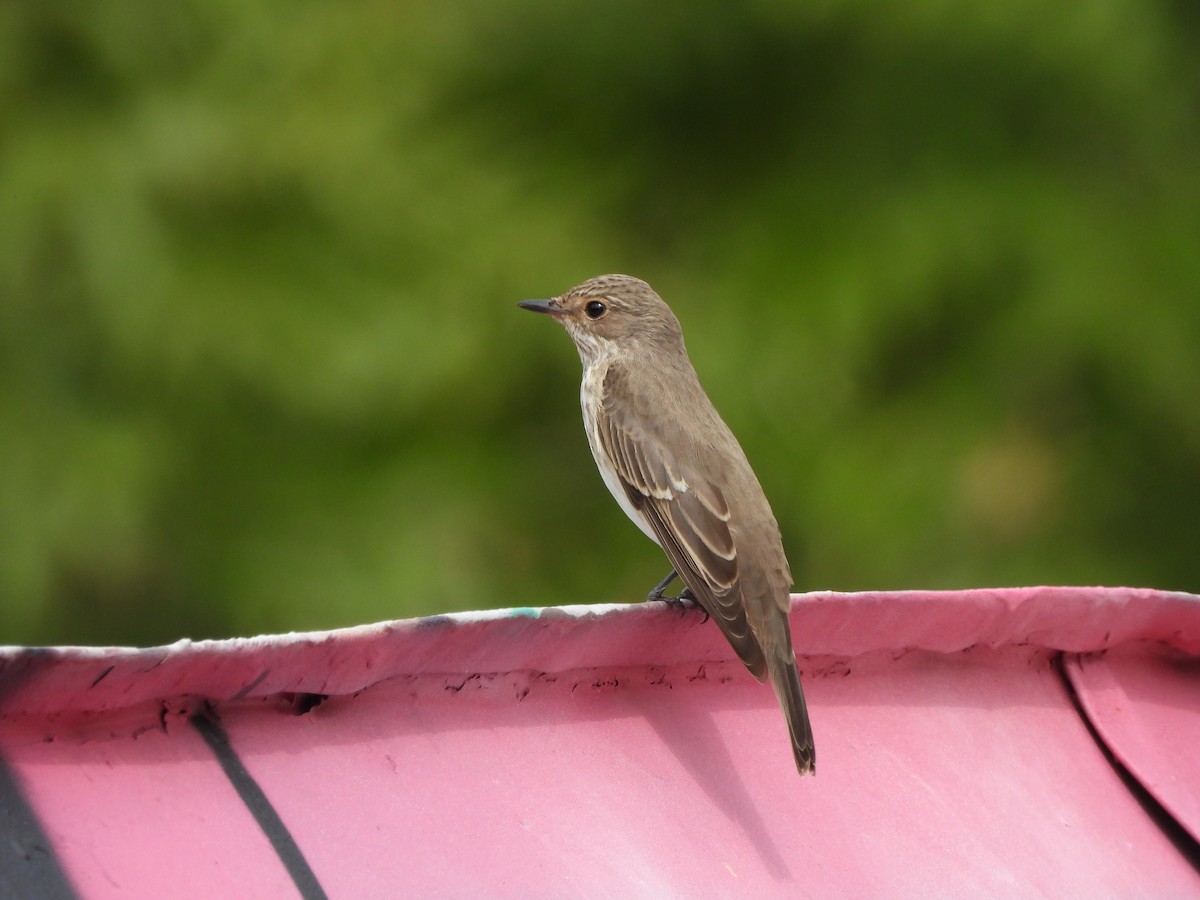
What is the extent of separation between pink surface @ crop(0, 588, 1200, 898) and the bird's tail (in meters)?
0.03

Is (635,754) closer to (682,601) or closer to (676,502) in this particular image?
(682,601)

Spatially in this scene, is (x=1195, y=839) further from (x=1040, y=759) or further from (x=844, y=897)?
(x=844, y=897)

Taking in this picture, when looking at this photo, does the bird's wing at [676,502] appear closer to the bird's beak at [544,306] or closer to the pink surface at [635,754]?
the bird's beak at [544,306]

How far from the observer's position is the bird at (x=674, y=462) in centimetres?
355

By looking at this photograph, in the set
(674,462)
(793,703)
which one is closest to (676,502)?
(674,462)

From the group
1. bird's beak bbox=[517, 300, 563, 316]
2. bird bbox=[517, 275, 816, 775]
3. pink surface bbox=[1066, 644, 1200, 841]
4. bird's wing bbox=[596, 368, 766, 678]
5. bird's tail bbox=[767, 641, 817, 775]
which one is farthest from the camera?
bird's beak bbox=[517, 300, 563, 316]

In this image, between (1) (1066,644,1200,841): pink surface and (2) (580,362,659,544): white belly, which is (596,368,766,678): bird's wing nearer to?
(2) (580,362,659,544): white belly

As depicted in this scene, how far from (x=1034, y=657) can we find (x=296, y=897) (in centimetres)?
168

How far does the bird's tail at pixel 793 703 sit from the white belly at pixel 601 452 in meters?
1.56

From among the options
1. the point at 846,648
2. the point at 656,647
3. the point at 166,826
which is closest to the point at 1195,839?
the point at 846,648

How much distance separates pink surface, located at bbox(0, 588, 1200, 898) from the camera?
1.74m

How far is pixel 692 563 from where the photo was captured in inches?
154

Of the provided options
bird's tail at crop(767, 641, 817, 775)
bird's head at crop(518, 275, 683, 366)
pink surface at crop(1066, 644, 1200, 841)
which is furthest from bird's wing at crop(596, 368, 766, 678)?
pink surface at crop(1066, 644, 1200, 841)

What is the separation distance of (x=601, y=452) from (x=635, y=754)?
7.66ft
